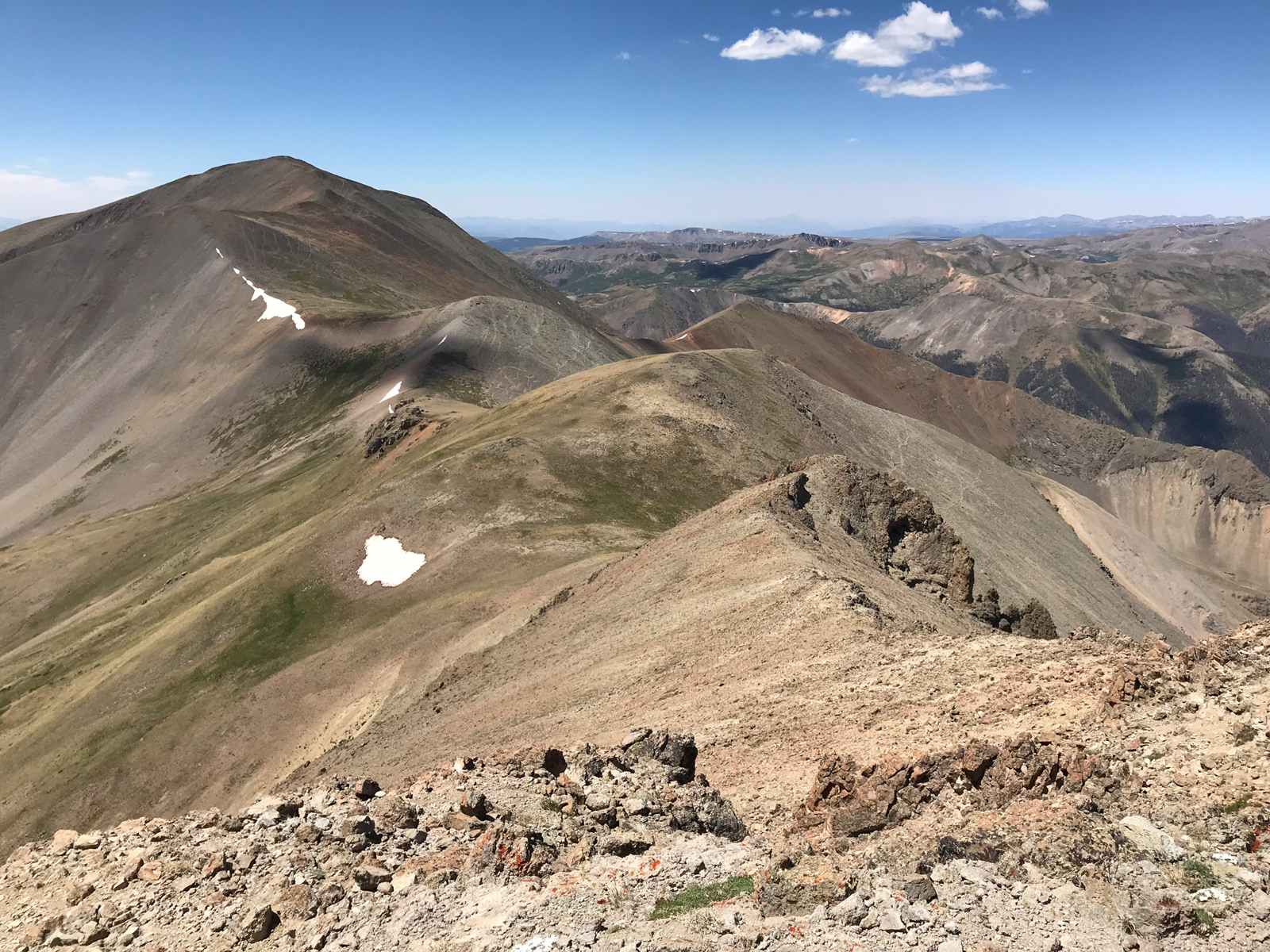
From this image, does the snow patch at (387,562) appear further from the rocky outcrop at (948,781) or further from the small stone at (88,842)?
the rocky outcrop at (948,781)

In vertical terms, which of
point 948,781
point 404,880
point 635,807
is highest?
point 948,781

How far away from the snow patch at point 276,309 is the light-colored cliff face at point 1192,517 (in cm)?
16019

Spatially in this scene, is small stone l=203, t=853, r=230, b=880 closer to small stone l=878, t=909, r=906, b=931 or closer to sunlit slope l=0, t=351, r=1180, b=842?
small stone l=878, t=909, r=906, b=931

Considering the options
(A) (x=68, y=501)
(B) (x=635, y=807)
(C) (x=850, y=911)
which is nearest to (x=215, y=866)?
(B) (x=635, y=807)

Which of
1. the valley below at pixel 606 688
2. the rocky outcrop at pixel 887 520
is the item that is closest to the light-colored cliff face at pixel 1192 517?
the valley below at pixel 606 688

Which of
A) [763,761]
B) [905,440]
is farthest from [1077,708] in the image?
[905,440]

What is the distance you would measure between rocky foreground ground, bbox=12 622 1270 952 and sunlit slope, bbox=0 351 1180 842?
1755 centimetres

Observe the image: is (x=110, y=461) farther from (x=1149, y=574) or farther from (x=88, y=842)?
(x=1149, y=574)

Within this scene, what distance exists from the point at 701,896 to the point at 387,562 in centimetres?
4257

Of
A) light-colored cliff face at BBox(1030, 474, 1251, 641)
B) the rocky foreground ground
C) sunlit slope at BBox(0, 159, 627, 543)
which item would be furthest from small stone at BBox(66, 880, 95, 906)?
light-colored cliff face at BBox(1030, 474, 1251, 641)

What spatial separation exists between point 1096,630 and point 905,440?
75607 millimetres

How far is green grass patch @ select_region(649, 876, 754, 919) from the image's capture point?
1273cm

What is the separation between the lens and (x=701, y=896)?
1304 centimetres

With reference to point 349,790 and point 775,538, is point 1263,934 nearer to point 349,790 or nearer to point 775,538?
point 349,790
